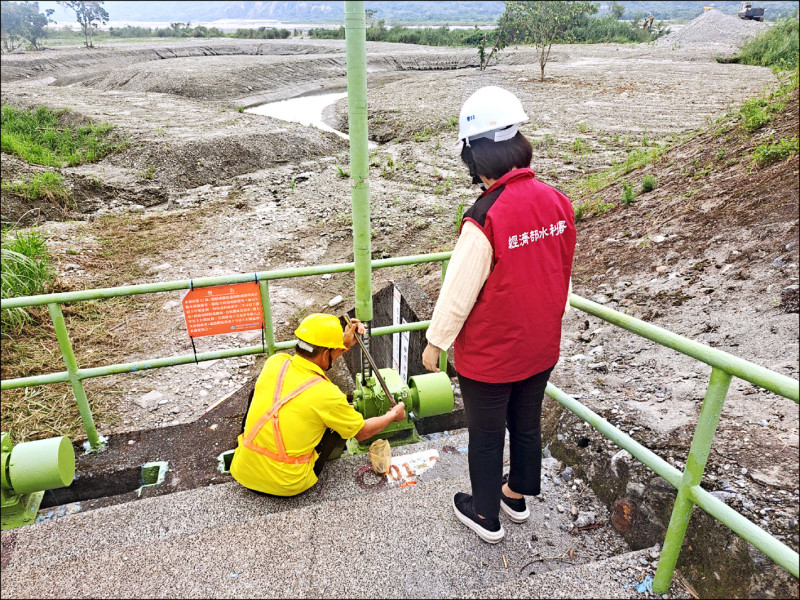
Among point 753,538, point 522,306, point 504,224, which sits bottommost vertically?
point 753,538

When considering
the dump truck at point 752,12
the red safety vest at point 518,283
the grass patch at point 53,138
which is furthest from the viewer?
the grass patch at point 53,138

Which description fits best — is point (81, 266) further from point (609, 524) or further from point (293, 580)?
point (609, 524)

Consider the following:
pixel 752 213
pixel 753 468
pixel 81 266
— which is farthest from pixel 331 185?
pixel 753 468

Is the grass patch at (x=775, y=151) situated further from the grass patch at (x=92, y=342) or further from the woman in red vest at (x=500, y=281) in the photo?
the grass patch at (x=92, y=342)

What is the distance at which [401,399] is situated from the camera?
312 centimetres

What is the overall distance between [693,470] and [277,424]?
1694mm

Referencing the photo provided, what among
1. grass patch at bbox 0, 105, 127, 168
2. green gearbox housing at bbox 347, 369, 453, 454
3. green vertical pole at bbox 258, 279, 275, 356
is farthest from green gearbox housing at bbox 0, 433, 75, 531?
grass patch at bbox 0, 105, 127, 168

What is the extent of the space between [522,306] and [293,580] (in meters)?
1.39

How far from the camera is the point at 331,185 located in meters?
11.6

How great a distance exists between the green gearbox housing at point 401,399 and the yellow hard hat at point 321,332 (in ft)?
2.07

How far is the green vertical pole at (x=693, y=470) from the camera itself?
1.60m

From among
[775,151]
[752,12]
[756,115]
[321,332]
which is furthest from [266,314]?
[752,12]

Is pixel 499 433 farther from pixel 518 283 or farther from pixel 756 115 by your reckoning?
Result: pixel 756 115

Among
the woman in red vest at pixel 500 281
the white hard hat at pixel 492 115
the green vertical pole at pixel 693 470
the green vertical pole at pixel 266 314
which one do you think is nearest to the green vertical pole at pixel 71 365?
the green vertical pole at pixel 266 314
